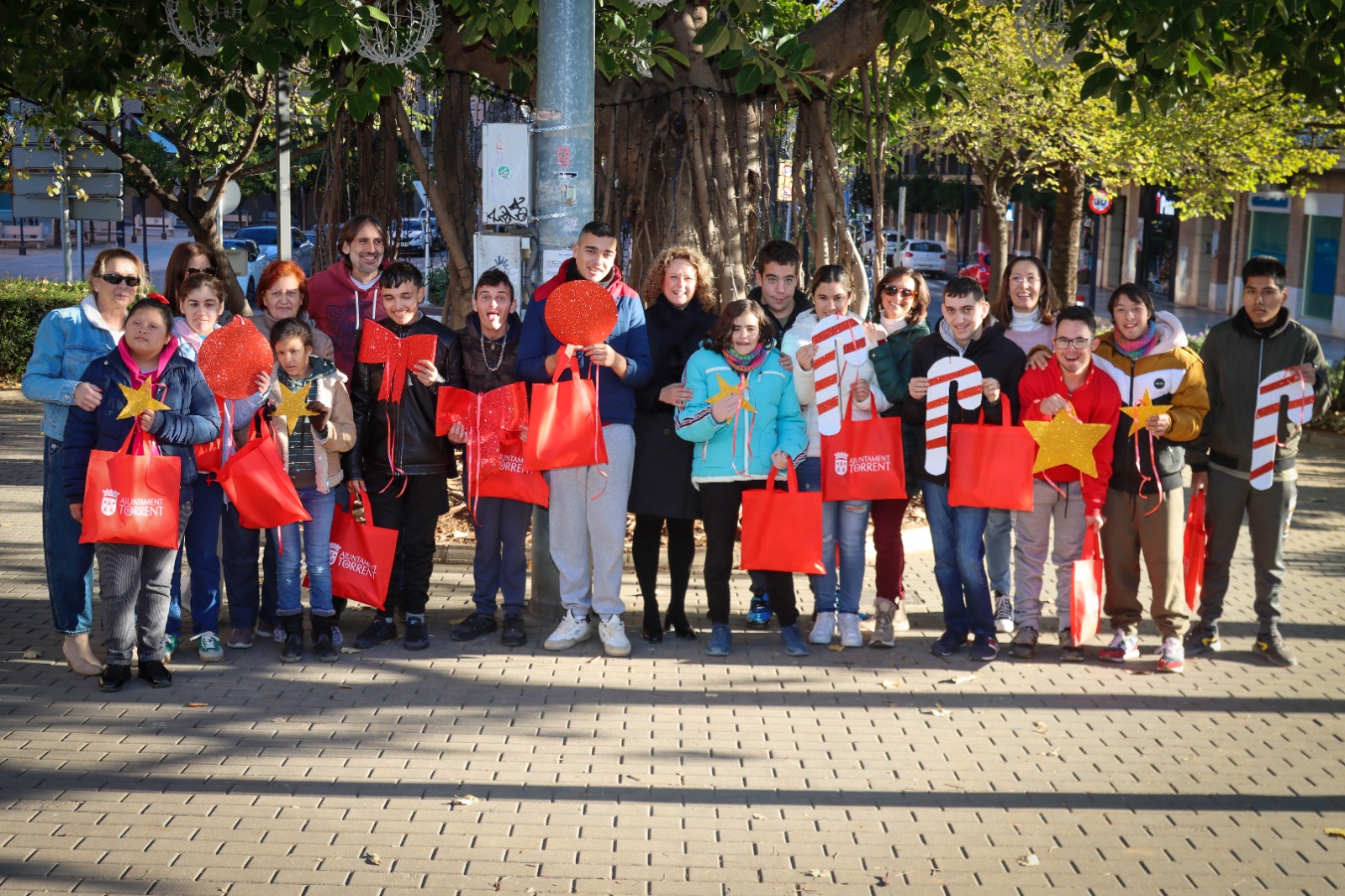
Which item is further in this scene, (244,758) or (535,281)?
(535,281)

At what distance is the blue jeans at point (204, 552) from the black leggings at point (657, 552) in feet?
6.95

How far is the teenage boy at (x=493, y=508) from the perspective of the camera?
23.3ft

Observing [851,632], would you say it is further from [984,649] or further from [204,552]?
[204,552]

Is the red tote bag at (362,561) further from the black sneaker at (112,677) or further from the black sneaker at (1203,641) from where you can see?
the black sneaker at (1203,641)

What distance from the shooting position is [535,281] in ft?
25.3

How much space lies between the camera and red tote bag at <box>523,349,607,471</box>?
682 cm

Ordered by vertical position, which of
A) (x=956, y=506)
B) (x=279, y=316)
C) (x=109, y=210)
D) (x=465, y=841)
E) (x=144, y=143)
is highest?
(x=144, y=143)

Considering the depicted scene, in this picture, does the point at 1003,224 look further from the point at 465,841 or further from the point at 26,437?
the point at 465,841

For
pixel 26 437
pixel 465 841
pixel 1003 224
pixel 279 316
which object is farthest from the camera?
pixel 1003 224

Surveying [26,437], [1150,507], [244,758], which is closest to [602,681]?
[244,758]

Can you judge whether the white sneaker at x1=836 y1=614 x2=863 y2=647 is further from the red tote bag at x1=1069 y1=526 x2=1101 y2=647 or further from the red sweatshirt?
the red sweatshirt

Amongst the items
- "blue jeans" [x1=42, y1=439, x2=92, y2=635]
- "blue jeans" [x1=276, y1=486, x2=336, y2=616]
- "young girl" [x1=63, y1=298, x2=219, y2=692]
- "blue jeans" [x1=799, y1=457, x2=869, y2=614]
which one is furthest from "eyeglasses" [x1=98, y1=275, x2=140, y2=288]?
"blue jeans" [x1=799, y1=457, x2=869, y2=614]

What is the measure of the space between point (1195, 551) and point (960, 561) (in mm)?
1326

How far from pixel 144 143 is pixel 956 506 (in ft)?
142
